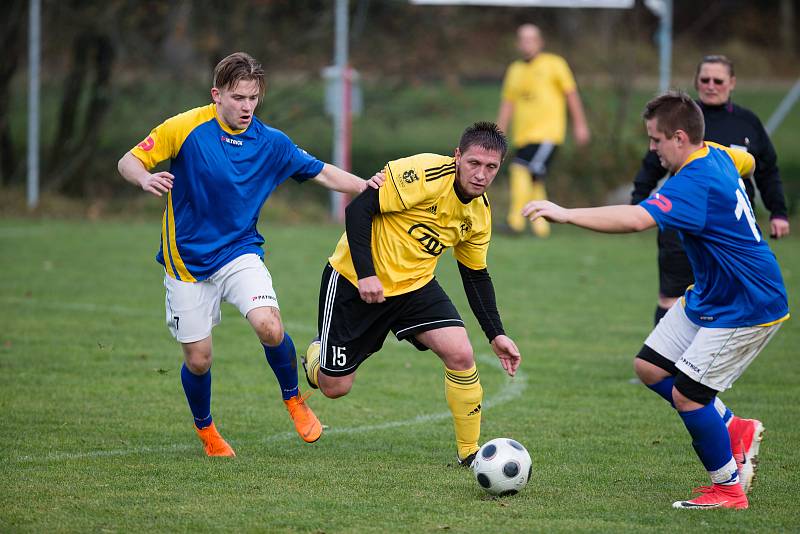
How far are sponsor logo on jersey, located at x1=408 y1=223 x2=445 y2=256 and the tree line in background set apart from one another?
1170 cm

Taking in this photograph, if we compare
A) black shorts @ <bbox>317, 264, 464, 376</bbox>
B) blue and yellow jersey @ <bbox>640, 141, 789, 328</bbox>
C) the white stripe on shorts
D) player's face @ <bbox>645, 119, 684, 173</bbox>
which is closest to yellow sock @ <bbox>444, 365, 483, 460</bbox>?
black shorts @ <bbox>317, 264, 464, 376</bbox>

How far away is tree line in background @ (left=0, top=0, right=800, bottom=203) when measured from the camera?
16922 millimetres

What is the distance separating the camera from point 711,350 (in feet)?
15.5

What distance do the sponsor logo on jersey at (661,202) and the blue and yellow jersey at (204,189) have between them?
2155 mm

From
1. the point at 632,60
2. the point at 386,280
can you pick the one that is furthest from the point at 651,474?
the point at 632,60

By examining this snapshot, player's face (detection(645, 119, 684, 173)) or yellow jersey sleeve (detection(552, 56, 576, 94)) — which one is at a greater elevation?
yellow jersey sleeve (detection(552, 56, 576, 94))

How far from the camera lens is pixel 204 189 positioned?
5578mm

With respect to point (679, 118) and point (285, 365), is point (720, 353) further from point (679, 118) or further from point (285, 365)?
point (285, 365)


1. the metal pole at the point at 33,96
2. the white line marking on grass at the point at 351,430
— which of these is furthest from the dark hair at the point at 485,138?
the metal pole at the point at 33,96

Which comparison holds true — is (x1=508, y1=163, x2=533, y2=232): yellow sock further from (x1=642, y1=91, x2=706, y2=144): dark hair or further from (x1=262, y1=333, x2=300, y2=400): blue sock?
(x1=642, y1=91, x2=706, y2=144): dark hair

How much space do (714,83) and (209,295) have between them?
358cm

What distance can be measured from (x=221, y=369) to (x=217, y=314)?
2017mm

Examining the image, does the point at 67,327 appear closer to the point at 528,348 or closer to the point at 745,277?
the point at 528,348

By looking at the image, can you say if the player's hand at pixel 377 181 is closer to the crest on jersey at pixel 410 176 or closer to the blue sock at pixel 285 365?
the crest on jersey at pixel 410 176
